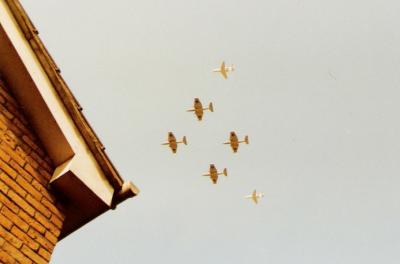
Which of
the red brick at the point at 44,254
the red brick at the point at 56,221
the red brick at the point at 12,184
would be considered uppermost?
the red brick at the point at 12,184

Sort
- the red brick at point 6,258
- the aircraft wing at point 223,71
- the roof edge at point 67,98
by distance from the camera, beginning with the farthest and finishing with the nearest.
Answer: the aircraft wing at point 223,71 < the roof edge at point 67,98 < the red brick at point 6,258

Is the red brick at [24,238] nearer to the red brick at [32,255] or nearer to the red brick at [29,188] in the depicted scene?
the red brick at [32,255]

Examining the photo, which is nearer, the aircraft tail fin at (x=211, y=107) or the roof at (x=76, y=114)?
the roof at (x=76, y=114)

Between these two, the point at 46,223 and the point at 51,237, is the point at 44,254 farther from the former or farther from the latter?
the point at 46,223

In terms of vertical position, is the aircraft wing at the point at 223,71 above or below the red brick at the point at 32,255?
above

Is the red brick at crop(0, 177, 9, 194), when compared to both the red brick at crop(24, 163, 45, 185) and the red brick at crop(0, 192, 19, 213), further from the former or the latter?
the red brick at crop(24, 163, 45, 185)

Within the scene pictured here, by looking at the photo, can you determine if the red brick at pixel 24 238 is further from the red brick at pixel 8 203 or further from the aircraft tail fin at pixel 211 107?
the aircraft tail fin at pixel 211 107

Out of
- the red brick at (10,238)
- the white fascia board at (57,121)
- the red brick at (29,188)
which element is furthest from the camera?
the white fascia board at (57,121)

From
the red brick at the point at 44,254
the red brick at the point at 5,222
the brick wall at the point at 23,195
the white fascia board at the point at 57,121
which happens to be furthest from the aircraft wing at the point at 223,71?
the red brick at the point at 5,222

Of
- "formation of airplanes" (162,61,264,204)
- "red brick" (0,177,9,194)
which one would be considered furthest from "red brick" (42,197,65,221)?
"formation of airplanes" (162,61,264,204)
